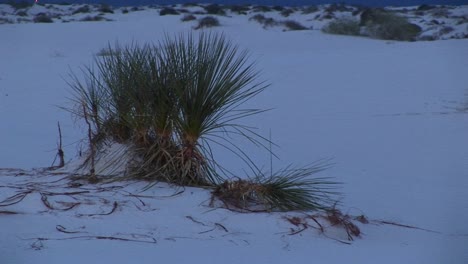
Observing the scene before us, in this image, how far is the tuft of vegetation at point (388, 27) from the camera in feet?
95.0

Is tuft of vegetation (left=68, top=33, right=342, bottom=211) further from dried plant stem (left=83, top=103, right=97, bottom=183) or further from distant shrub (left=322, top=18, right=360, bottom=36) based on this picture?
distant shrub (left=322, top=18, right=360, bottom=36)

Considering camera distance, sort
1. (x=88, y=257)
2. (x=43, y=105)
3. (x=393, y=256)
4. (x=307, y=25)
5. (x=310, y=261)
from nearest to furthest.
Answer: (x=88, y=257) < (x=310, y=261) < (x=393, y=256) < (x=43, y=105) < (x=307, y=25)

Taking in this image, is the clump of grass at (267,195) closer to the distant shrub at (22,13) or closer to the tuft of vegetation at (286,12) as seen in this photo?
the distant shrub at (22,13)

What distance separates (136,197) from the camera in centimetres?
606

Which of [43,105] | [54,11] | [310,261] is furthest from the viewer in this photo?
[54,11]

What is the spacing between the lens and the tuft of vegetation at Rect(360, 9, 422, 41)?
29.0 meters

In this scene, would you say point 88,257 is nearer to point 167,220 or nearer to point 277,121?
point 167,220

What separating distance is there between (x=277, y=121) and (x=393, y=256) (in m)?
7.38

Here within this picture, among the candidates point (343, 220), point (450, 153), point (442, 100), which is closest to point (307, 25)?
point (442, 100)

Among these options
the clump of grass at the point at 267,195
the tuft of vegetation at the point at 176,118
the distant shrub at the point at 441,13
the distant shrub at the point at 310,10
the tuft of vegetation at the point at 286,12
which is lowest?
the tuft of vegetation at the point at 286,12

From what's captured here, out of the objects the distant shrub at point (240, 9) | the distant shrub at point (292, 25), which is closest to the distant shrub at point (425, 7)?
the distant shrub at point (240, 9)

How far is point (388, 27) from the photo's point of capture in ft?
96.0

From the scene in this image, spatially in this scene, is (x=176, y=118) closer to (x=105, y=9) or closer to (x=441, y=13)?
(x=441, y=13)

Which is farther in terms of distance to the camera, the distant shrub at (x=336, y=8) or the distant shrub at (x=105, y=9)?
the distant shrub at (x=105, y=9)
